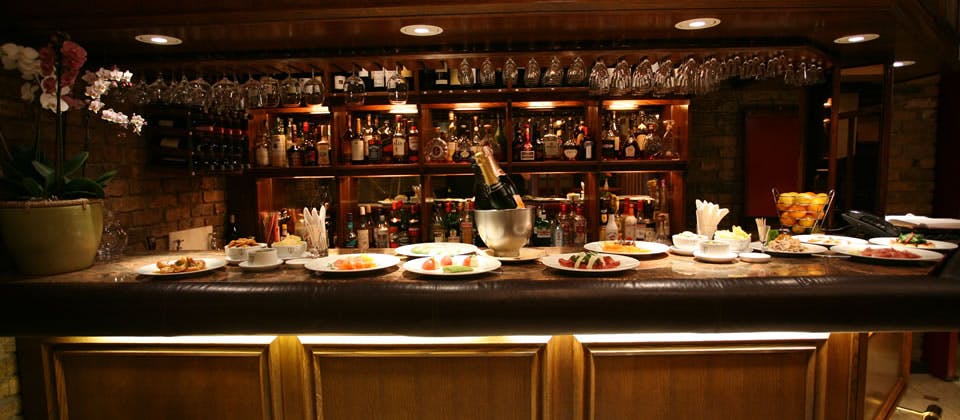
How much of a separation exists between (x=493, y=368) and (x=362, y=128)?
2.99 m

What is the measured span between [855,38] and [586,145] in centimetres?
172

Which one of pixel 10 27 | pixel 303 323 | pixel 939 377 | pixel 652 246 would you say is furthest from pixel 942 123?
pixel 10 27

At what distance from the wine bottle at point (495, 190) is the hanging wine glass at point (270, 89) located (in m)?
1.33

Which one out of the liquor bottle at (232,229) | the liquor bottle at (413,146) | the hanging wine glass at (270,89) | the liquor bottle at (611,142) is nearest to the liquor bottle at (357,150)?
the liquor bottle at (413,146)

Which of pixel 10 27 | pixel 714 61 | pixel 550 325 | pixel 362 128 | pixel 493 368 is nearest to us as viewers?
pixel 550 325

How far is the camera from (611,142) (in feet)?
13.4

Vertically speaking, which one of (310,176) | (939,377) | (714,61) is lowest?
(939,377)

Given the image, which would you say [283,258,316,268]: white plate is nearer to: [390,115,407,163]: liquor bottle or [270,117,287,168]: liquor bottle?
[390,115,407,163]: liquor bottle

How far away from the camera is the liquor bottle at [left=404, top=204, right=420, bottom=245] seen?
4129mm

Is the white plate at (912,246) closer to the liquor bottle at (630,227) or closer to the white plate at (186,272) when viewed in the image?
the liquor bottle at (630,227)

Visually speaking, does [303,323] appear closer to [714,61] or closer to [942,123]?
[714,61]

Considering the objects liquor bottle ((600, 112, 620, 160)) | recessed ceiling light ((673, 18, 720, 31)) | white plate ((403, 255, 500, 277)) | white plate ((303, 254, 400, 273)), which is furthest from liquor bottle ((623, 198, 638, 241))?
white plate ((303, 254, 400, 273))

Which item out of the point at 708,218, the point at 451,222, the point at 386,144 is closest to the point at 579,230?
the point at 451,222

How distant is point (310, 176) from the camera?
13.4 ft
